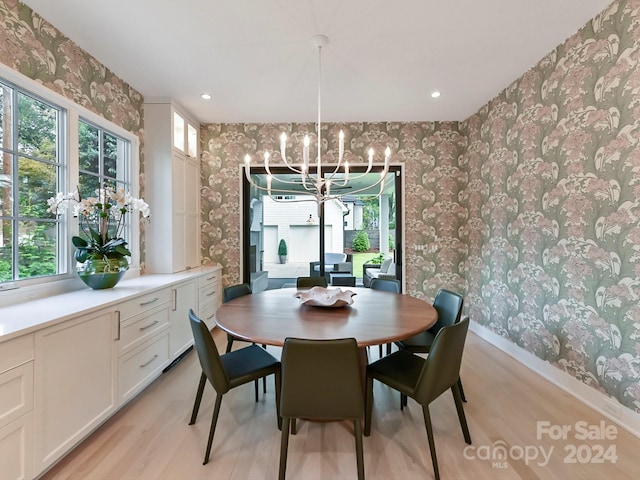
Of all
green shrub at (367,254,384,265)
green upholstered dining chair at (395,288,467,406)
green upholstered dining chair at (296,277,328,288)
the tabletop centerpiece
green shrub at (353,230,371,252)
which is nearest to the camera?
green upholstered dining chair at (395,288,467,406)

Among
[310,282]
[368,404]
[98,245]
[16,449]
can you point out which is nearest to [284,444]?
[368,404]

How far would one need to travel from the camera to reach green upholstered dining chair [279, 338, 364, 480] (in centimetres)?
133

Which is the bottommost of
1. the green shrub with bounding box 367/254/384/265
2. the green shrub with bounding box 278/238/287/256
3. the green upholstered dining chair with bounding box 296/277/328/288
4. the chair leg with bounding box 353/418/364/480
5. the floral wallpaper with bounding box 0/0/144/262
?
the chair leg with bounding box 353/418/364/480

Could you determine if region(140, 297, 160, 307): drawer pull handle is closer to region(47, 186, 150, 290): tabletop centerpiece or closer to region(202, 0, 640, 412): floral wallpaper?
region(47, 186, 150, 290): tabletop centerpiece

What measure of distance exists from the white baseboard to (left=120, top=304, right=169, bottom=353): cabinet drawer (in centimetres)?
336

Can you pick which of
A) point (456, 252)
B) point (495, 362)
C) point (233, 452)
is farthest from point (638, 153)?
point (233, 452)

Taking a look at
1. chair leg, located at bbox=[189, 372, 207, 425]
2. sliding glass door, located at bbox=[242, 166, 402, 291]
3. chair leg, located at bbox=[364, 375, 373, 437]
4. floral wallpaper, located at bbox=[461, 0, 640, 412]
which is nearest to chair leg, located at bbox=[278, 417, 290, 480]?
chair leg, located at bbox=[364, 375, 373, 437]

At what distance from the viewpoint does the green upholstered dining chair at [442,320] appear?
7.14 ft

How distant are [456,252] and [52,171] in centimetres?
434

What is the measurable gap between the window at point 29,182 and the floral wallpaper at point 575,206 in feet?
13.0

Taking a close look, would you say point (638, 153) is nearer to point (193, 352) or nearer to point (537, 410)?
point (537, 410)

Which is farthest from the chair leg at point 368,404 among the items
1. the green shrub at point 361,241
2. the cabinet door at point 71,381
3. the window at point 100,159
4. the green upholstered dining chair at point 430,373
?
the green shrub at point 361,241

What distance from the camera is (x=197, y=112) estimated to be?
12.2 feet

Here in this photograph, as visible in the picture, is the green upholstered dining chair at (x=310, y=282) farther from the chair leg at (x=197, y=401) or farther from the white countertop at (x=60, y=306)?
the chair leg at (x=197, y=401)
